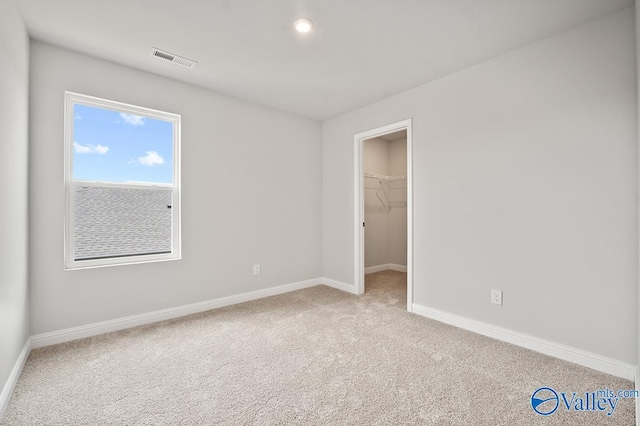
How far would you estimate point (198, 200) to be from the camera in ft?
11.0

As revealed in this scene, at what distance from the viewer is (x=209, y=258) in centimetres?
343

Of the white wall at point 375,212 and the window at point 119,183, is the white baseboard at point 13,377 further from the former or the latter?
the white wall at point 375,212

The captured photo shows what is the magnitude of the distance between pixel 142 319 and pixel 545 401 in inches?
128

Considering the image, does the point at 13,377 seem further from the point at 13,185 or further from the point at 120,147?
the point at 120,147

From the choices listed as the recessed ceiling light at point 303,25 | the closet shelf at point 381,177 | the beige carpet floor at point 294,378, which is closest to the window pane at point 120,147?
the beige carpet floor at point 294,378

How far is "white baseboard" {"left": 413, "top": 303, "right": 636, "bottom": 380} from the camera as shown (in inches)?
81.3

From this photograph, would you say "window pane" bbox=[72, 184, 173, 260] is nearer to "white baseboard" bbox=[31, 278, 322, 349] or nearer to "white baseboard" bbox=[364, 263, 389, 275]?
"white baseboard" bbox=[31, 278, 322, 349]

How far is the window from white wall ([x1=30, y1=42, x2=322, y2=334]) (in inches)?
3.9

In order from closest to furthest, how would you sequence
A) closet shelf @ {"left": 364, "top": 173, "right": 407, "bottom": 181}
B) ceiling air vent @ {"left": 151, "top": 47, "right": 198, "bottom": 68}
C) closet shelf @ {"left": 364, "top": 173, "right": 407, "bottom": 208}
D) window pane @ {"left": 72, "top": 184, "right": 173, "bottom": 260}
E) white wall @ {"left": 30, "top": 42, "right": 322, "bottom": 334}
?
white wall @ {"left": 30, "top": 42, "right": 322, "bottom": 334} < ceiling air vent @ {"left": 151, "top": 47, "right": 198, "bottom": 68} < window pane @ {"left": 72, "top": 184, "right": 173, "bottom": 260} < closet shelf @ {"left": 364, "top": 173, "right": 407, "bottom": 181} < closet shelf @ {"left": 364, "top": 173, "right": 407, "bottom": 208}

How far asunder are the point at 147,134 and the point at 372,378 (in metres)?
3.02

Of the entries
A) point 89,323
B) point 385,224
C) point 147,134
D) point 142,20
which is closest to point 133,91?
point 147,134

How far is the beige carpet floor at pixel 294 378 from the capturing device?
166 centimetres

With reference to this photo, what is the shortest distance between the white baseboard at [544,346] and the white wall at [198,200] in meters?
2.07

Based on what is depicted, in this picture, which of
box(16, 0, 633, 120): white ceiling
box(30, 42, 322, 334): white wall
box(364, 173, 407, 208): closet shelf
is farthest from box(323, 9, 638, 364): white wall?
box(364, 173, 407, 208): closet shelf
